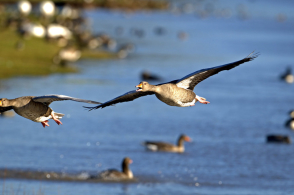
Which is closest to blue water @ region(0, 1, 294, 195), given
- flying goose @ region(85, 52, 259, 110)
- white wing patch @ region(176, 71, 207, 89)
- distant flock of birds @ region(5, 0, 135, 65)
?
distant flock of birds @ region(5, 0, 135, 65)

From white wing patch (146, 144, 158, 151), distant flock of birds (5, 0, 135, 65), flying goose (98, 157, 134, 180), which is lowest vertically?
flying goose (98, 157, 134, 180)

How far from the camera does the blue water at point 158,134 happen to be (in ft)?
57.1

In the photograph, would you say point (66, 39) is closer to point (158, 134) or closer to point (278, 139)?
point (158, 134)

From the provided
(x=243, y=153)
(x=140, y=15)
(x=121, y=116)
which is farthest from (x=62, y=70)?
(x=140, y=15)

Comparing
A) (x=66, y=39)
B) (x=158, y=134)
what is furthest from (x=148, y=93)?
(x=66, y=39)

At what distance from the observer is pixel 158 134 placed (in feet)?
77.8

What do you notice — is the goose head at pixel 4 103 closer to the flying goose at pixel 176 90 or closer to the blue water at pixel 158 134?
the flying goose at pixel 176 90

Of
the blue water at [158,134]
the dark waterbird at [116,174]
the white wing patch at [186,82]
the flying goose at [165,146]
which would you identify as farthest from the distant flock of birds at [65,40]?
the white wing patch at [186,82]

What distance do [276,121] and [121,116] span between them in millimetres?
6791

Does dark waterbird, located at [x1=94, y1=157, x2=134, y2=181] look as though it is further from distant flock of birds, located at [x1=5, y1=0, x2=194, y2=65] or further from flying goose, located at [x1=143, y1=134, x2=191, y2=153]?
distant flock of birds, located at [x1=5, y1=0, x2=194, y2=65]

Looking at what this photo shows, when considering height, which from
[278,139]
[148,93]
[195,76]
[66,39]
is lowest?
[148,93]

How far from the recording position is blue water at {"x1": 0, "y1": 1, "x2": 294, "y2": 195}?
57.1ft

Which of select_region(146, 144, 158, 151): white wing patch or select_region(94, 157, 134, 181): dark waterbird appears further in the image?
select_region(146, 144, 158, 151): white wing patch

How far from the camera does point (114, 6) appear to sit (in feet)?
364
